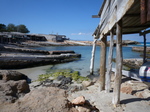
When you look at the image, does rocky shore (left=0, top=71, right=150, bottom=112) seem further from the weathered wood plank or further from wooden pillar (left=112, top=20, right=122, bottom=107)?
the weathered wood plank

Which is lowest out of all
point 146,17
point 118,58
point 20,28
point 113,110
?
point 113,110

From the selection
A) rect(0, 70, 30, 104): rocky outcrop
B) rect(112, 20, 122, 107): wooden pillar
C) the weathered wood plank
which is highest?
the weathered wood plank

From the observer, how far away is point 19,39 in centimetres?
4909

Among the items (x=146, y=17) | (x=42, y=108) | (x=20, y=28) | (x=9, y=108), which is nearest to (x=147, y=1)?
(x=146, y=17)

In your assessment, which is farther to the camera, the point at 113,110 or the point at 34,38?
the point at 34,38

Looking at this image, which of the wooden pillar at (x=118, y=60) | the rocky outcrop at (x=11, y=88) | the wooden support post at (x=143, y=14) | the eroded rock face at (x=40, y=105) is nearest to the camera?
the wooden support post at (x=143, y=14)

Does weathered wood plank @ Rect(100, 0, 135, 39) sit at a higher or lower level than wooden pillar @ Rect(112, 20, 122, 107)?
higher

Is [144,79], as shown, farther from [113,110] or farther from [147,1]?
[147,1]

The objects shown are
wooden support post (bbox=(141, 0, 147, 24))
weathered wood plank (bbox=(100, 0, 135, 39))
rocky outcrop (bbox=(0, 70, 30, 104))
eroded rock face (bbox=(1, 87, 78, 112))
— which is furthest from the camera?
rocky outcrop (bbox=(0, 70, 30, 104))

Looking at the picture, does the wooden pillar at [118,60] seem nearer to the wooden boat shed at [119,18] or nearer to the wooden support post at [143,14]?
the wooden boat shed at [119,18]

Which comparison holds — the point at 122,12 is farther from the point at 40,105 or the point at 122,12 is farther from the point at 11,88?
the point at 11,88

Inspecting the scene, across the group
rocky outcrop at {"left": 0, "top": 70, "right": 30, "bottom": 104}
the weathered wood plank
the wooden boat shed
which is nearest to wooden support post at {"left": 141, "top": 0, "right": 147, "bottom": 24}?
the wooden boat shed

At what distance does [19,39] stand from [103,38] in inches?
1945

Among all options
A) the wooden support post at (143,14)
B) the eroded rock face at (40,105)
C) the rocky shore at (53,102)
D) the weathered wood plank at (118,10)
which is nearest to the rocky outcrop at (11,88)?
the rocky shore at (53,102)
